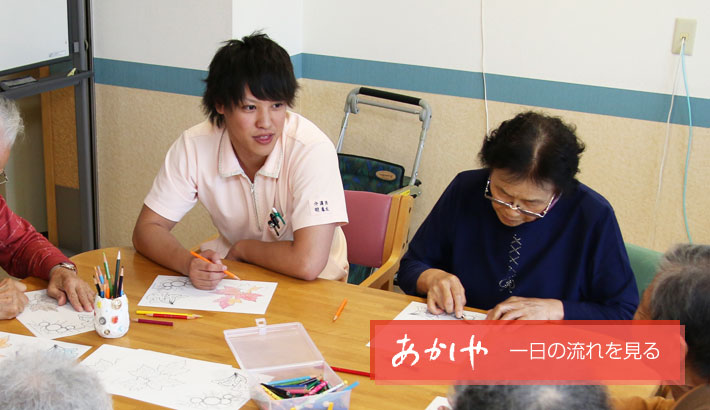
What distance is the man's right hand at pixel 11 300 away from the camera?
175 cm

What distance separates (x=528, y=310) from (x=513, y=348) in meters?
0.18

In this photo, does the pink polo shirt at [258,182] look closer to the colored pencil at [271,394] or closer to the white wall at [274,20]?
the colored pencil at [271,394]

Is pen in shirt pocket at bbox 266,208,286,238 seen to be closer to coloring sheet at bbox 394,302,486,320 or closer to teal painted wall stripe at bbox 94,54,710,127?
coloring sheet at bbox 394,302,486,320

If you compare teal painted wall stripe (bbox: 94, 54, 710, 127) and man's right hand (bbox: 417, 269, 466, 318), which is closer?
man's right hand (bbox: 417, 269, 466, 318)

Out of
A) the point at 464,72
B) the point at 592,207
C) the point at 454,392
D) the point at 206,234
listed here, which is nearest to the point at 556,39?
the point at 464,72

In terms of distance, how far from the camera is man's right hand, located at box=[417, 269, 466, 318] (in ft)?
6.05

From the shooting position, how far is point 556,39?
341 cm

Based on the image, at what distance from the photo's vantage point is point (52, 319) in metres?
1.77

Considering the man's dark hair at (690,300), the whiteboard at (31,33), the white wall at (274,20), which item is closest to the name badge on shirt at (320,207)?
the man's dark hair at (690,300)

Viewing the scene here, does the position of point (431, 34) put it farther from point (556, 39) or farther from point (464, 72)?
point (556, 39)

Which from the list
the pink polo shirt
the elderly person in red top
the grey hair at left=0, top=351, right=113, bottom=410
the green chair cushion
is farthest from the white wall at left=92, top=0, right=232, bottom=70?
the grey hair at left=0, top=351, right=113, bottom=410

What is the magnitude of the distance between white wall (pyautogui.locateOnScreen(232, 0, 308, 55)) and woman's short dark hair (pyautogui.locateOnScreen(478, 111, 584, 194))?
1775 millimetres

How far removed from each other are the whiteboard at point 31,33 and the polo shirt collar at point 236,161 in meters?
1.38

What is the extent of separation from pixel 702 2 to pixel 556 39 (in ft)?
2.02
